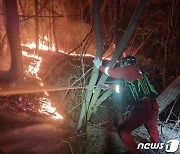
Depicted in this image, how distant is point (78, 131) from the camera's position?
675 centimetres

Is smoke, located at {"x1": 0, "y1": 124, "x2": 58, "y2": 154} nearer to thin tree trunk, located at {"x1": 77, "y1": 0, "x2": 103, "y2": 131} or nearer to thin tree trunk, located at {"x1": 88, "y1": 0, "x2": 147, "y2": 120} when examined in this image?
thin tree trunk, located at {"x1": 77, "y1": 0, "x2": 103, "y2": 131}

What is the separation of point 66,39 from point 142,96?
1765cm

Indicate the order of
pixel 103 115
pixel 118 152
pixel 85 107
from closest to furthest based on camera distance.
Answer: pixel 118 152 < pixel 85 107 < pixel 103 115

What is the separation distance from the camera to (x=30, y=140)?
6043mm

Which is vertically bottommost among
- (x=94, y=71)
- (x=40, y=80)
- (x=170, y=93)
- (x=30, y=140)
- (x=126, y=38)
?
(x=30, y=140)

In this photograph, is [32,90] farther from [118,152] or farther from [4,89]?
[118,152]

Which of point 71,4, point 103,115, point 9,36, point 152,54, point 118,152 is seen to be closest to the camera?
point 118,152

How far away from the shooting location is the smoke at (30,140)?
5.55 meters

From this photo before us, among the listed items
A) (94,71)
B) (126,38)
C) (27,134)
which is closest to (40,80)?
(27,134)

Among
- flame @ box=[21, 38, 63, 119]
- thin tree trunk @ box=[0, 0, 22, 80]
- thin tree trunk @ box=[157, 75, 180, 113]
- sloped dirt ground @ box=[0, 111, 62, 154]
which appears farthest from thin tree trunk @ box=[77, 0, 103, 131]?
thin tree trunk @ box=[0, 0, 22, 80]

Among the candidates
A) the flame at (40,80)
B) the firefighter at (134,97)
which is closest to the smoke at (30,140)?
the flame at (40,80)

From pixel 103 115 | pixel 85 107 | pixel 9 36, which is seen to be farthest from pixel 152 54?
pixel 85 107

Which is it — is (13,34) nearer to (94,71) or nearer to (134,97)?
(94,71)

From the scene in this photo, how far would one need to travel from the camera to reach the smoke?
18.2 ft
